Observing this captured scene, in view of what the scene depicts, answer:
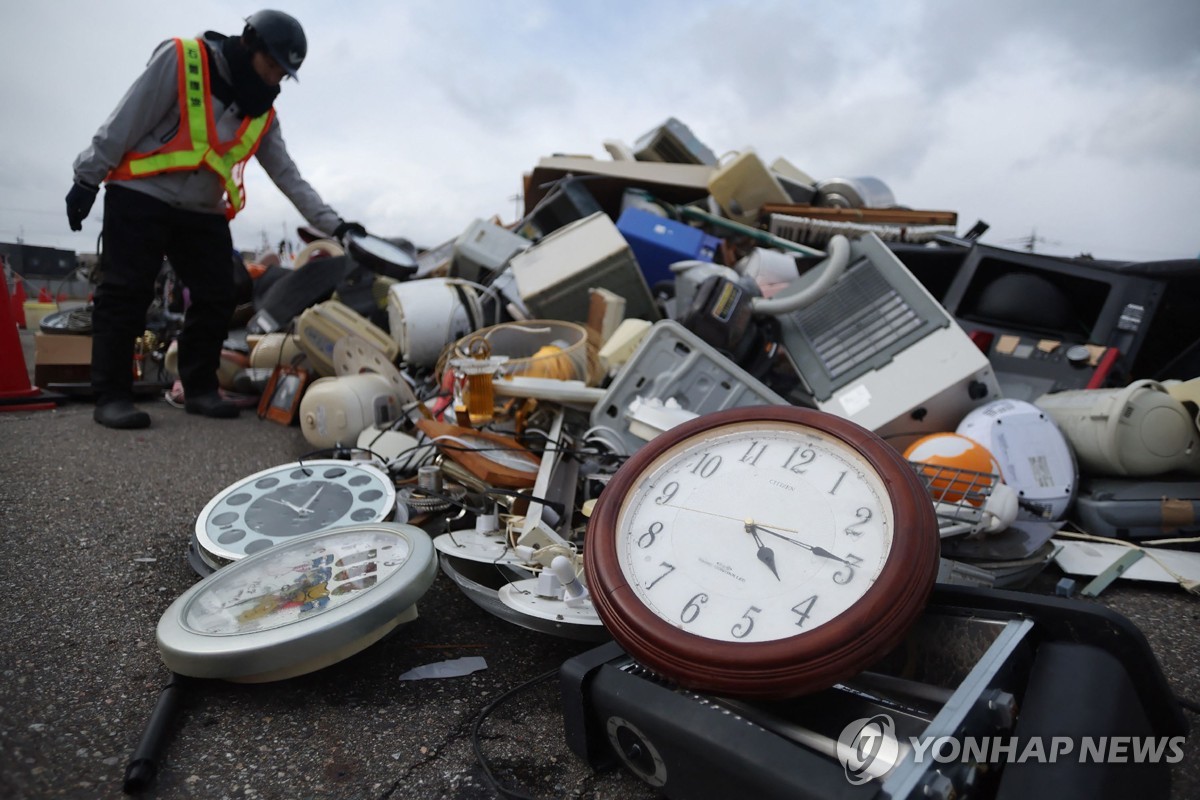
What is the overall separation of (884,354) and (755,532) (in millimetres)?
1590

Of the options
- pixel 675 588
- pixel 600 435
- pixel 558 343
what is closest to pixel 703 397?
pixel 600 435

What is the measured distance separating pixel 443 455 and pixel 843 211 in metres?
3.53

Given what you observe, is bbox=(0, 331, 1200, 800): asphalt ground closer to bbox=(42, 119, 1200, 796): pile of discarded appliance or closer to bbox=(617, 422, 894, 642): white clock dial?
bbox=(42, 119, 1200, 796): pile of discarded appliance

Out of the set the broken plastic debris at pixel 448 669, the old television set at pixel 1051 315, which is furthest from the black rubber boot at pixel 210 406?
the old television set at pixel 1051 315

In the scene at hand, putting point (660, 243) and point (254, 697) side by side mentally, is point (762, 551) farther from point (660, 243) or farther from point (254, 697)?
point (660, 243)

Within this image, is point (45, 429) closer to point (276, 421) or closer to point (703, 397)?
point (276, 421)

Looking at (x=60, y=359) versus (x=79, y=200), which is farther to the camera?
(x=60, y=359)

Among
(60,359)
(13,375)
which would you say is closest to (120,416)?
(13,375)

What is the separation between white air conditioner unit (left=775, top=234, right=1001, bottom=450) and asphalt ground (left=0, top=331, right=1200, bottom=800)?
24.6 inches

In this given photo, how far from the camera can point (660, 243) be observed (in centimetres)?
361

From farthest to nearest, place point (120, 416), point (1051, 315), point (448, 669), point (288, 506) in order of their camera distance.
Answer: point (120, 416) < point (1051, 315) < point (288, 506) < point (448, 669)

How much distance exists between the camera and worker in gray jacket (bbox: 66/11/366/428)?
9.54 feet

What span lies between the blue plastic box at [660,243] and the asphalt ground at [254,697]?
2279mm

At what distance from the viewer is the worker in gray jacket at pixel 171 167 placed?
2908mm
